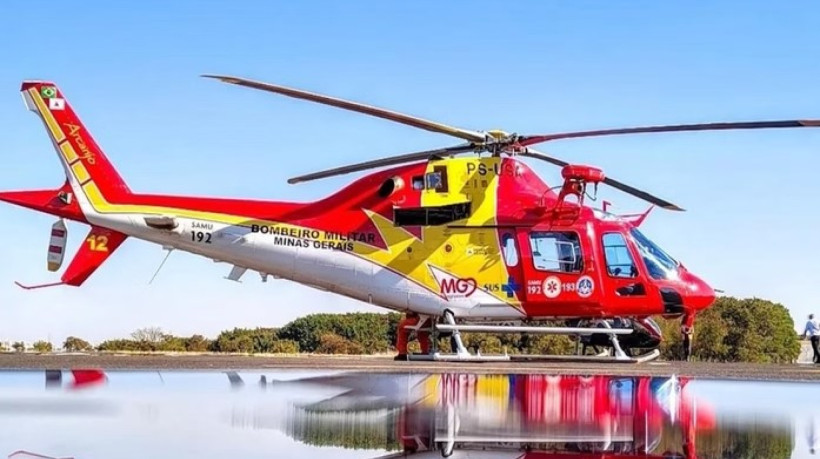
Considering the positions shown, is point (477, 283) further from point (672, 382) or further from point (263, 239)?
point (672, 382)

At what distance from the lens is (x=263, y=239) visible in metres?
18.9

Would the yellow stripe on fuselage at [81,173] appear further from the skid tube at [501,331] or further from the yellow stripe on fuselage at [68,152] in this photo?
the skid tube at [501,331]

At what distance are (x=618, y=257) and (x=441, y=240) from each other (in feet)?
11.4

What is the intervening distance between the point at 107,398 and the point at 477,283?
1139cm

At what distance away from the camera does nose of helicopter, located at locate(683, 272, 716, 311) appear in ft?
63.8

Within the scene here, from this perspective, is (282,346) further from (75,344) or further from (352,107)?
(352,107)

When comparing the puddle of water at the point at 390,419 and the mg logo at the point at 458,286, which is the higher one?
the mg logo at the point at 458,286

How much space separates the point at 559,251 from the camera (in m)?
18.7

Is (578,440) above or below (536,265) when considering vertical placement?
below

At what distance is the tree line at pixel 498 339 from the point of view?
32812mm

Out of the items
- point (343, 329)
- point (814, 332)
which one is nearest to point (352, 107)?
point (814, 332)

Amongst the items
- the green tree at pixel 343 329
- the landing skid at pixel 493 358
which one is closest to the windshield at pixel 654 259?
the landing skid at pixel 493 358

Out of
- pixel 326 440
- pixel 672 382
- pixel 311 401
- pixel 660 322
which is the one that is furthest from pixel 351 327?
pixel 326 440

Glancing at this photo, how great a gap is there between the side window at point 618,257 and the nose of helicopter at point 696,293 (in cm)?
130
